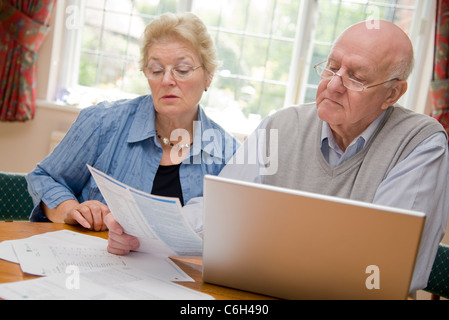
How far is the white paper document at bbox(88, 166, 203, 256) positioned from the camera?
93cm

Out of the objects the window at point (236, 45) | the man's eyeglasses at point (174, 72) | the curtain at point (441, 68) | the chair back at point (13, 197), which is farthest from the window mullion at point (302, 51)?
the chair back at point (13, 197)

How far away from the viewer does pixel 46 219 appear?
5.05 feet

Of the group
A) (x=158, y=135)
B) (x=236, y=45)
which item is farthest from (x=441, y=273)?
(x=236, y=45)

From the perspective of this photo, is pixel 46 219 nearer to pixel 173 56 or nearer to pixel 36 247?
pixel 36 247

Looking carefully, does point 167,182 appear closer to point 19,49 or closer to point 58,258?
point 58,258

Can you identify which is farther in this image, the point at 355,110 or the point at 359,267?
the point at 355,110

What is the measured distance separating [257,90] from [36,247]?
116 inches

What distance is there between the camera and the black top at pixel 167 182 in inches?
66.6

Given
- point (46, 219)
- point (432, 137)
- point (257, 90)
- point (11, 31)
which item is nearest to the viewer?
point (432, 137)

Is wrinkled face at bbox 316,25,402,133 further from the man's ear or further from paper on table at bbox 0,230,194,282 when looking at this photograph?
paper on table at bbox 0,230,194,282

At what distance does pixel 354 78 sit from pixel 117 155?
0.86 meters

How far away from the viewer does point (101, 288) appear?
864 mm
